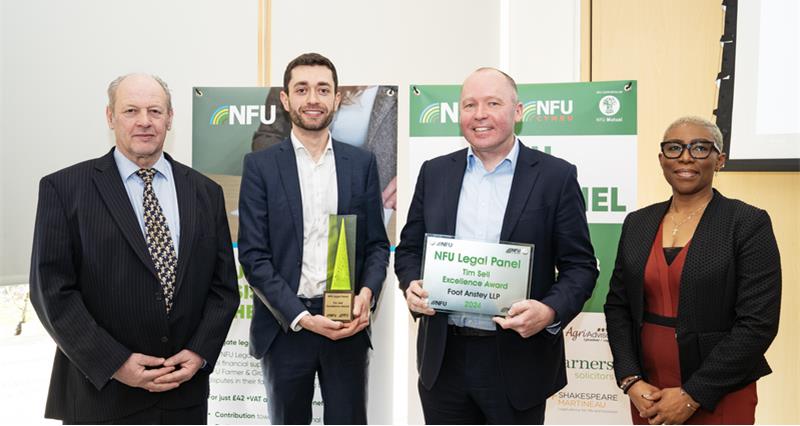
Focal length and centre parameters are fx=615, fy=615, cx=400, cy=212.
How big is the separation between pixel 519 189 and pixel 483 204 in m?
0.15

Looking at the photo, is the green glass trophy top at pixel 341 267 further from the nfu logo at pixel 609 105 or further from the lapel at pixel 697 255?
the nfu logo at pixel 609 105

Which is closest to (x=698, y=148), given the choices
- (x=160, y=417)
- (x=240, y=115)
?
(x=160, y=417)

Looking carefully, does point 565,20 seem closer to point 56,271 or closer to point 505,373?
point 505,373

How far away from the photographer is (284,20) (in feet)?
14.1

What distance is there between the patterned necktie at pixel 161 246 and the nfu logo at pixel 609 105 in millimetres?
2360

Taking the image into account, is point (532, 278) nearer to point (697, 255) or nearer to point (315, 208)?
point (697, 255)

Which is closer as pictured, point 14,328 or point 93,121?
point 14,328

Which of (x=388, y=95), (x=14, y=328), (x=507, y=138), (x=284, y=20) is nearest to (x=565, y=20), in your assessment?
(x=388, y=95)

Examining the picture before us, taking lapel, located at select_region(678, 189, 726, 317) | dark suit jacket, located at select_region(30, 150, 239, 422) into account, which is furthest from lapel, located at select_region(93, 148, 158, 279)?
lapel, located at select_region(678, 189, 726, 317)

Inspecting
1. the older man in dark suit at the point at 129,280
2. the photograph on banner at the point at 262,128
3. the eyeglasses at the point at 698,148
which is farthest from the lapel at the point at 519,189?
the photograph on banner at the point at 262,128

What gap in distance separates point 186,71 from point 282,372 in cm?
253

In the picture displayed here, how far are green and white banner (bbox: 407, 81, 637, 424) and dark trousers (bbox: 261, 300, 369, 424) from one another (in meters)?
1.33

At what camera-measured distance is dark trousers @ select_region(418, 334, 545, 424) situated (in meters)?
2.20

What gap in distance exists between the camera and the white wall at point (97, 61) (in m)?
4.21
